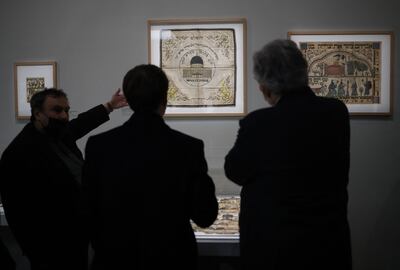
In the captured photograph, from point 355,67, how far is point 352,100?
221mm

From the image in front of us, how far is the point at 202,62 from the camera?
2811 millimetres

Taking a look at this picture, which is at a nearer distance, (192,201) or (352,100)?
(192,201)

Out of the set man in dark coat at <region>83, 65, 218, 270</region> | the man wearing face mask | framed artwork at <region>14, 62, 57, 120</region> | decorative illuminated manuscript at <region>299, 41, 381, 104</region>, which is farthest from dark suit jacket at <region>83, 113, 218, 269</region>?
framed artwork at <region>14, 62, 57, 120</region>

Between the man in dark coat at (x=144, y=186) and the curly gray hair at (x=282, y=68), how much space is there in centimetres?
36

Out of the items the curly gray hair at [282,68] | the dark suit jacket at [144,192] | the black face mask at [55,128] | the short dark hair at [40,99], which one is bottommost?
the dark suit jacket at [144,192]

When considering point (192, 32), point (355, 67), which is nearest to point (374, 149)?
point (355, 67)

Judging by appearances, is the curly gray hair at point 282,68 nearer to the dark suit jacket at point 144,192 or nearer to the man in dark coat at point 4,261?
the dark suit jacket at point 144,192

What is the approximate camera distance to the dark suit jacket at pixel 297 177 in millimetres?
1413

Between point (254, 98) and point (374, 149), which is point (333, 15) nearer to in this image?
point (254, 98)

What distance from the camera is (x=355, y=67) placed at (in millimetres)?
2744

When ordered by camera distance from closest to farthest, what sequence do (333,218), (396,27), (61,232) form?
(333,218) < (61,232) < (396,27)

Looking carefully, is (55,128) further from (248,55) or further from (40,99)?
(248,55)

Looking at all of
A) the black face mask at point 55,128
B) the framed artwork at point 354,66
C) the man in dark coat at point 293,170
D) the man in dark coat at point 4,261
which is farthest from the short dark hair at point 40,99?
the framed artwork at point 354,66

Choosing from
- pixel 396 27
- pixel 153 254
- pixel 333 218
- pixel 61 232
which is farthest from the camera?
pixel 396 27
